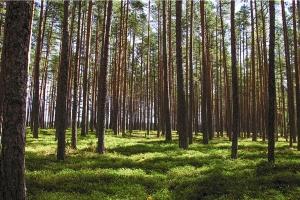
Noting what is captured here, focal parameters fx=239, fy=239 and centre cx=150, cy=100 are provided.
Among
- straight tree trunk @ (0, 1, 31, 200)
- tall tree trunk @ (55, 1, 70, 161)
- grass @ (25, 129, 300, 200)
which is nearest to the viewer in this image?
straight tree trunk @ (0, 1, 31, 200)

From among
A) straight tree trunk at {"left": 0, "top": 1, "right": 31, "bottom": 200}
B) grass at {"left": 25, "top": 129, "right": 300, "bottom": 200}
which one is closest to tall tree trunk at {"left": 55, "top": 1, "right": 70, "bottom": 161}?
grass at {"left": 25, "top": 129, "right": 300, "bottom": 200}

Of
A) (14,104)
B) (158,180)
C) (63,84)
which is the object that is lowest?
(158,180)

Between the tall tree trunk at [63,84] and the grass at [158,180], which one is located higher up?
the tall tree trunk at [63,84]

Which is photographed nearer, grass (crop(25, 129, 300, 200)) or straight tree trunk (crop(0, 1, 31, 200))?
straight tree trunk (crop(0, 1, 31, 200))

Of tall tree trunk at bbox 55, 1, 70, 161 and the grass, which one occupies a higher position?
tall tree trunk at bbox 55, 1, 70, 161

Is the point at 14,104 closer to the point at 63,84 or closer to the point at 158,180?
the point at 158,180

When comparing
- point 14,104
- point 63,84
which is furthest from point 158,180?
point 63,84

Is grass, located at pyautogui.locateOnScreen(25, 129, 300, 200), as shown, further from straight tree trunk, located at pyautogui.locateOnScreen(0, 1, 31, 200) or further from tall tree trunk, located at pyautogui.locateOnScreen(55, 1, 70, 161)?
straight tree trunk, located at pyautogui.locateOnScreen(0, 1, 31, 200)

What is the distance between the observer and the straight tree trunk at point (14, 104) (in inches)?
195

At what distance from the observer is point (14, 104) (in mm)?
5008

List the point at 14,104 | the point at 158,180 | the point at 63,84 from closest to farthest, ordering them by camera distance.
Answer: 1. the point at 14,104
2. the point at 158,180
3. the point at 63,84

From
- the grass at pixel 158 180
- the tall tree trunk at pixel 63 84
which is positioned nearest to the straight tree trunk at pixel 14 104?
the grass at pixel 158 180

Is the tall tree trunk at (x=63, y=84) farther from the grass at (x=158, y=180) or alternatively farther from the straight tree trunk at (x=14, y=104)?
the straight tree trunk at (x=14, y=104)

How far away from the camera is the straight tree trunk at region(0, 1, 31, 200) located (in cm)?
495
